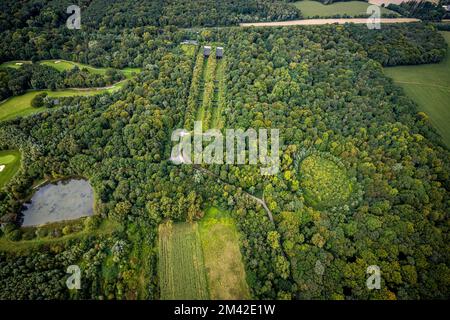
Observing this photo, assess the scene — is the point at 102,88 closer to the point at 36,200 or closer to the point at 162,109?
the point at 162,109

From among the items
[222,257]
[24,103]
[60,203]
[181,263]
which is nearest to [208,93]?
[60,203]

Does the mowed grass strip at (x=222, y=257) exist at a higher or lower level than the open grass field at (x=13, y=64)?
lower

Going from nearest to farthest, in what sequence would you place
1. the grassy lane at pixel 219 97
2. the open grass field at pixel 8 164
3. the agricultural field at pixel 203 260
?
the agricultural field at pixel 203 260 < the open grass field at pixel 8 164 < the grassy lane at pixel 219 97

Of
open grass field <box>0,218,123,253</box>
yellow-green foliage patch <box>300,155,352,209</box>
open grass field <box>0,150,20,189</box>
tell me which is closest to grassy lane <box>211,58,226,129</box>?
yellow-green foliage patch <box>300,155,352,209</box>

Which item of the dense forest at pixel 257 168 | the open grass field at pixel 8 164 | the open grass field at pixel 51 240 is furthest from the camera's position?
the open grass field at pixel 8 164

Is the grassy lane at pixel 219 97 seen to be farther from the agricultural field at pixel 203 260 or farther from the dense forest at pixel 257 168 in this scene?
the agricultural field at pixel 203 260

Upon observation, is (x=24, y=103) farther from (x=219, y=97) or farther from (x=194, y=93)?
Result: (x=219, y=97)

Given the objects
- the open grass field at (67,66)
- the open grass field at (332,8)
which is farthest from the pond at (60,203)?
the open grass field at (332,8)
